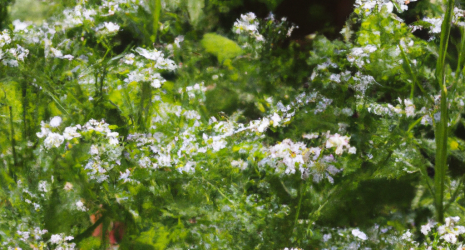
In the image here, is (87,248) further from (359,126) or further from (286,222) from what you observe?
(359,126)

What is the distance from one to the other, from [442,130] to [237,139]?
0.49 metres

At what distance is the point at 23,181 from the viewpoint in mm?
1025

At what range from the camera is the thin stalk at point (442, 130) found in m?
0.80

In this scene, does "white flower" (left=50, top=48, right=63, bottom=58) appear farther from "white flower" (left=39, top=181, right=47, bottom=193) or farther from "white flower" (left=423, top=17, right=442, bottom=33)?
"white flower" (left=423, top=17, right=442, bottom=33)

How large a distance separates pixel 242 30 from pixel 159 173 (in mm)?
495

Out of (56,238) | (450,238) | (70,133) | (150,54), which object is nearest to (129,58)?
(150,54)

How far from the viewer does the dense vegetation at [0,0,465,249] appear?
3.14 feet

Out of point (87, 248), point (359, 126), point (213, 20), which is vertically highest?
point (213, 20)

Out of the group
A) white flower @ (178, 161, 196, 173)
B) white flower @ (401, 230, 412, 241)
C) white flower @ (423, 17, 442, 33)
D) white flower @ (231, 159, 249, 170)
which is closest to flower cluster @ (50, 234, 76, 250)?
white flower @ (178, 161, 196, 173)

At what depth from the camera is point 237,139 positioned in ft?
3.26

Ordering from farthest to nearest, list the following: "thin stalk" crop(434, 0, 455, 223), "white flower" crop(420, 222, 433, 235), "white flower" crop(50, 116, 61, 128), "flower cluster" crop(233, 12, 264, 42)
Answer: "flower cluster" crop(233, 12, 264, 42)
"white flower" crop(50, 116, 61, 128)
"white flower" crop(420, 222, 433, 235)
"thin stalk" crop(434, 0, 455, 223)

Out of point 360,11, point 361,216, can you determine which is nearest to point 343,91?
point 360,11

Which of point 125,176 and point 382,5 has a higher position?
point 382,5

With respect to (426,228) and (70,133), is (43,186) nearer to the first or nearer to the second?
(70,133)
